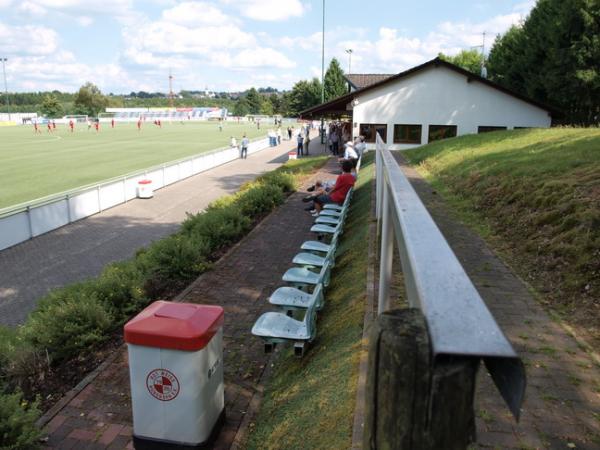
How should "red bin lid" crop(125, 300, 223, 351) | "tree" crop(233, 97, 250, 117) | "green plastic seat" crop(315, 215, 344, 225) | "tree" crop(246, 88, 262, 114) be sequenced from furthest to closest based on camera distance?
"tree" crop(246, 88, 262, 114) < "tree" crop(233, 97, 250, 117) < "green plastic seat" crop(315, 215, 344, 225) < "red bin lid" crop(125, 300, 223, 351)

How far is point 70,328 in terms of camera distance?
20.3 feet

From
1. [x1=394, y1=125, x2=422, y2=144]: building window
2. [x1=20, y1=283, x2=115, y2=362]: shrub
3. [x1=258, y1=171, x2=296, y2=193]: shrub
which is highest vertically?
[x1=394, y1=125, x2=422, y2=144]: building window

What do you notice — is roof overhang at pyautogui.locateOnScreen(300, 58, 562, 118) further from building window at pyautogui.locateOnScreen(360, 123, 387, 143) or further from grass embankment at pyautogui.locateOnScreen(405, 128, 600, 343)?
grass embankment at pyautogui.locateOnScreen(405, 128, 600, 343)

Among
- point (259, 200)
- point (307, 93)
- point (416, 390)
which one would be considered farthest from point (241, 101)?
point (416, 390)

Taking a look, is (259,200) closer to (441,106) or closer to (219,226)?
(219,226)

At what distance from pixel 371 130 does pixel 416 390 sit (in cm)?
3078

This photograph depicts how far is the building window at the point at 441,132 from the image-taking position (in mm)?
30125

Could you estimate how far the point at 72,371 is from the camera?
5.89 m

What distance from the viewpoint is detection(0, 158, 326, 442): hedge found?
4340mm

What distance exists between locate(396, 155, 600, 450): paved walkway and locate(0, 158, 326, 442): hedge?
3505 millimetres

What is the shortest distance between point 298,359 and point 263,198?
32.0ft

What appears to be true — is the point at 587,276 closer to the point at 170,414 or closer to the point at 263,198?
the point at 170,414

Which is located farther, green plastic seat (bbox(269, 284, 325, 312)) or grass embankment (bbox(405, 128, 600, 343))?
green plastic seat (bbox(269, 284, 325, 312))

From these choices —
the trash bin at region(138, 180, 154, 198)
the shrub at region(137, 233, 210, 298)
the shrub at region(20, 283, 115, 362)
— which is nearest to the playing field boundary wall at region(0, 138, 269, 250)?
the trash bin at region(138, 180, 154, 198)
